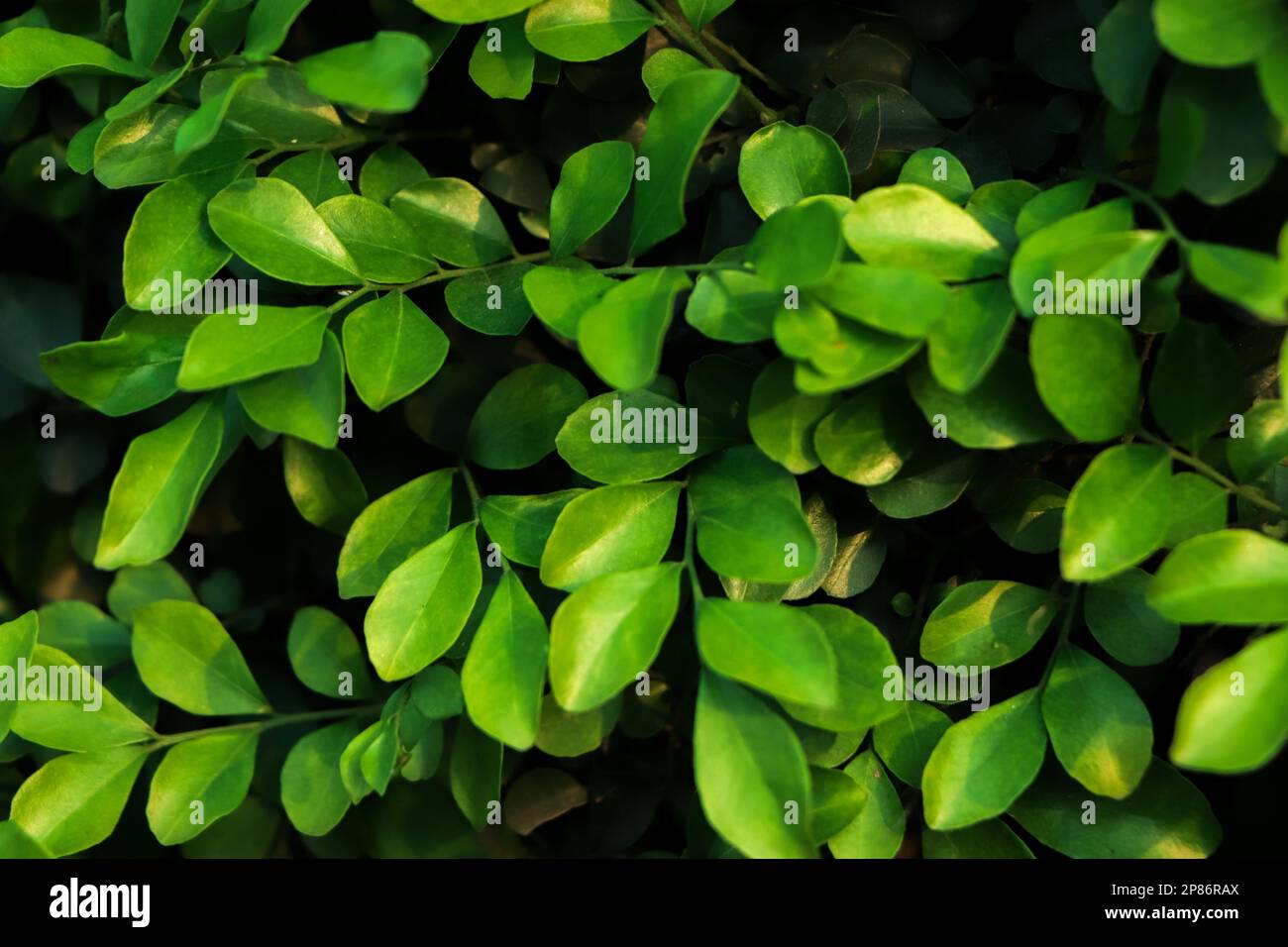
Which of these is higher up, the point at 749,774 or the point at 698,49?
the point at 698,49

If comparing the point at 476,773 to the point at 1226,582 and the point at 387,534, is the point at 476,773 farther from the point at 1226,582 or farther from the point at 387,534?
the point at 1226,582

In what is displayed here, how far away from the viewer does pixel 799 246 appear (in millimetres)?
428

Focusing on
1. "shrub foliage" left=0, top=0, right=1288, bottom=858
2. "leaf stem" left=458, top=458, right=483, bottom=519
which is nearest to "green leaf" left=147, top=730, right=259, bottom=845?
"shrub foliage" left=0, top=0, right=1288, bottom=858

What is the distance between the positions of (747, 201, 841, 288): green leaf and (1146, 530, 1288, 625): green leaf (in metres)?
0.18

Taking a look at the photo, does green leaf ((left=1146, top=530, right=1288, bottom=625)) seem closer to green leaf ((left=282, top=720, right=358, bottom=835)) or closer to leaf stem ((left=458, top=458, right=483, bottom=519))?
leaf stem ((left=458, top=458, right=483, bottom=519))

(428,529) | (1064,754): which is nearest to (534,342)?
(428,529)

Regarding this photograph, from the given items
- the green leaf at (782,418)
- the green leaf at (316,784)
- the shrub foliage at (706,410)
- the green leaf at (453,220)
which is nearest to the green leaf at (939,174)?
the shrub foliage at (706,410)

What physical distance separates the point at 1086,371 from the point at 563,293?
0.74 feet

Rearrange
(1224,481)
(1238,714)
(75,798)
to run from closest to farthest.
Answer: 1. (1238,714)
2. (1224,481)
3. (75,798)

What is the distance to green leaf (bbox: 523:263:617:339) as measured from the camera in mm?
469

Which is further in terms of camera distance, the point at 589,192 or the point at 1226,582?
the point at 589,192

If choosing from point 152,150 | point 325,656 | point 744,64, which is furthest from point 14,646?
point 744,64

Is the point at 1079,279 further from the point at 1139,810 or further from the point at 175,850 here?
the point at 175,850

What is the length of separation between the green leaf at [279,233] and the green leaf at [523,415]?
99 mm
